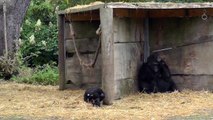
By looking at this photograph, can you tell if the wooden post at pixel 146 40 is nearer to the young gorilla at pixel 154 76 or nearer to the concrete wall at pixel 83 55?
the young gorilla at pixel 154 76

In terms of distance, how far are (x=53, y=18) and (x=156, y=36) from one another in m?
11.1

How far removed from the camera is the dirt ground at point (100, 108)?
8.55 metres

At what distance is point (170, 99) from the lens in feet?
34.4

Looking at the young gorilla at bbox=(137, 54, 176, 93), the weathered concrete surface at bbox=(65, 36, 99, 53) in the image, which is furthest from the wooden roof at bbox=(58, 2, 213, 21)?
the young gorilla at bbox=(137, 54, 176, 93)

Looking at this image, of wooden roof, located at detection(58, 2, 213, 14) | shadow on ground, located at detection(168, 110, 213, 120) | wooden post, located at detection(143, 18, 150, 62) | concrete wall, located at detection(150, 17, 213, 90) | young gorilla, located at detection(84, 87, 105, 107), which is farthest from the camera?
wooden post, located at detection(143, 18, 150, 62)

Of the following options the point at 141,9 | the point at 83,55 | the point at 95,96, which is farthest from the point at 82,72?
the point at 95,96

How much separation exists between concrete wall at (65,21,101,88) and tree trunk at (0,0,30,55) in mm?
3210

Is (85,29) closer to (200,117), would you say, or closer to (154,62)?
(154,62)

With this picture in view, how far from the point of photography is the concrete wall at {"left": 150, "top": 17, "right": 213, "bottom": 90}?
37.7ft

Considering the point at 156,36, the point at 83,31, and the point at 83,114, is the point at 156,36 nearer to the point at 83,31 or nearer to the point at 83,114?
the point at 83,31

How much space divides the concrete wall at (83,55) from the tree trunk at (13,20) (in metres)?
3.21

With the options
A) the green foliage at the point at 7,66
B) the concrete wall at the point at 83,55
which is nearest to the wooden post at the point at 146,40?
the concrete wall at the point at 83,55

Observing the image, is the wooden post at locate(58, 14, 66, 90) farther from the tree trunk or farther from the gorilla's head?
the tree trunk

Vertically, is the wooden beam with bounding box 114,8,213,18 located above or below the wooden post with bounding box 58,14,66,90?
above
